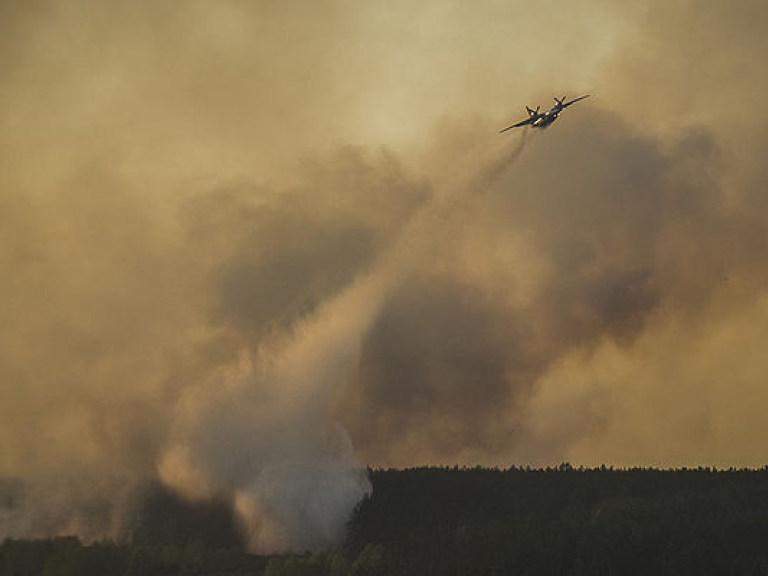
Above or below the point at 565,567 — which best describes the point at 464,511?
above

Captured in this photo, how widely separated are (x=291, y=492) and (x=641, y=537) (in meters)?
35.0

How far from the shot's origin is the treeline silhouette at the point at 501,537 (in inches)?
3120

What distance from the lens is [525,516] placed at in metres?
98.6

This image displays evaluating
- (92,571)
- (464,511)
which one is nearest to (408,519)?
(464,511)

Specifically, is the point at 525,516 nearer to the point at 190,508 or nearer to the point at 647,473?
the point at 647,473

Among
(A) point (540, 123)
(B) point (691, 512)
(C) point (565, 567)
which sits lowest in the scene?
(C) point (565, 567)

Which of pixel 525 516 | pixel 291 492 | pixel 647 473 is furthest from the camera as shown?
pixel 647 473

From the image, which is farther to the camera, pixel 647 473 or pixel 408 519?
pixel 647 473

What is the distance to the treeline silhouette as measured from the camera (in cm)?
7925

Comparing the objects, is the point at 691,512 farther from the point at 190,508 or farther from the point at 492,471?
the point at 190,508

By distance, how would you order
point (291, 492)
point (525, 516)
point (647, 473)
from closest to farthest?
point (525, 516) → point (291, 492) → point (647, 473)

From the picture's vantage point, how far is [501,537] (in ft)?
274

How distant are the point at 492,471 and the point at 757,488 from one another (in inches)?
1107

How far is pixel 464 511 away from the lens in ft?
352
